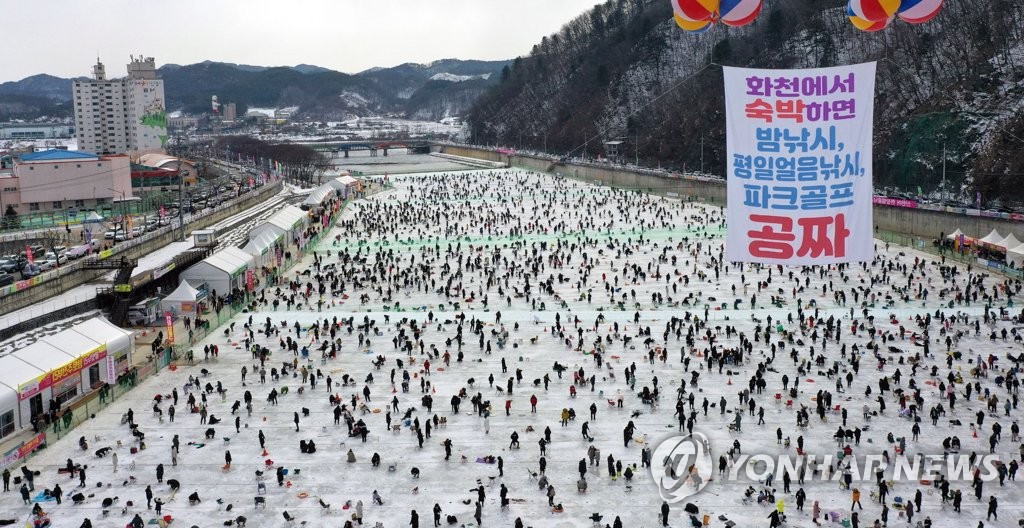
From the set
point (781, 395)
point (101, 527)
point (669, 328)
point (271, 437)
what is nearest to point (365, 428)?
point (271, 437)

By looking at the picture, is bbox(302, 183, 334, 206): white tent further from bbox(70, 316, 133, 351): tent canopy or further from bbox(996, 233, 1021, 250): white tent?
bbox(996, 233, 1021, 250): white tent

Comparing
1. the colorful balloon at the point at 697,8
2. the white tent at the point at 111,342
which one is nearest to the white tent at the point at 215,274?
the white tent at the point at 111,342

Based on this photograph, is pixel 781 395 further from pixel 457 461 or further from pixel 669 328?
pixel 457 461

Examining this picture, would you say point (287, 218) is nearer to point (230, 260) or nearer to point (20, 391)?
point (230, 260)

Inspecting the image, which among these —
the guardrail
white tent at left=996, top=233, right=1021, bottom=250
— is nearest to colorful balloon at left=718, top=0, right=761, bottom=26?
the guardrail

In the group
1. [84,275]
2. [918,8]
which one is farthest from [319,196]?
[918,8]
